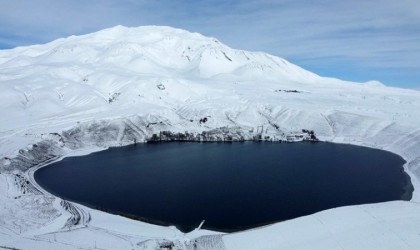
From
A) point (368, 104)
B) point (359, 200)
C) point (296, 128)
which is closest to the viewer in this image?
point (359, 200)

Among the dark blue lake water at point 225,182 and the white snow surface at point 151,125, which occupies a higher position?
the white snow surface at point 151,125

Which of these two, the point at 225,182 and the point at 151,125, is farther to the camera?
the point at 151,125

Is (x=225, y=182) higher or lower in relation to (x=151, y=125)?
Answer: lower

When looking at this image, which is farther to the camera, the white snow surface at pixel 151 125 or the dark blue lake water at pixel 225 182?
the dark blue lake water at pixel 225 182

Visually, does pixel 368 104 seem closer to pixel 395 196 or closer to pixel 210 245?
pixel 395 196

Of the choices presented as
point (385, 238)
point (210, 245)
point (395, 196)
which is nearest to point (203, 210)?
point (210, 245)
